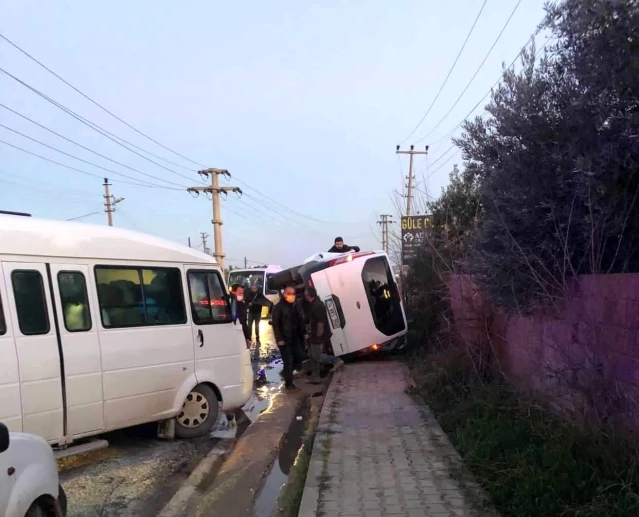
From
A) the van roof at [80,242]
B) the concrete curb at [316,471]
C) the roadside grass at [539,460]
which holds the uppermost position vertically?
the van roof at [80,242]

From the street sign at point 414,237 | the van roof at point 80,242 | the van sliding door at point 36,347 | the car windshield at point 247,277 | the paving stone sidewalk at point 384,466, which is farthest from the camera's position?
the car windshield at point 247,277

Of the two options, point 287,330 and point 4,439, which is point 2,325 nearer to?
point 4,439

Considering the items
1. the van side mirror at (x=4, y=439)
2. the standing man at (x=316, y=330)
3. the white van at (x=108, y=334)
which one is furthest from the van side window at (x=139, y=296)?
the standing man at (x=316, y=330)

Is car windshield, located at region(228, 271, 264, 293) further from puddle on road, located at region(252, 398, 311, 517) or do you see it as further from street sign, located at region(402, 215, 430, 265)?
puddle on road, located at region(252, 398, 311, 517)

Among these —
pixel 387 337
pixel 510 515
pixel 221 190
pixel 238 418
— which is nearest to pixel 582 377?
pixel 510 515

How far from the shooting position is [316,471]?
18.7 feet

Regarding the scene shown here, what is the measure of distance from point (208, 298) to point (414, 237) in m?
7.75

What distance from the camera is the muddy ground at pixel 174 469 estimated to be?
5286 mm

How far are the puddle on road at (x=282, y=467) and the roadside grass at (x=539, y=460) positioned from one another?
1.78m

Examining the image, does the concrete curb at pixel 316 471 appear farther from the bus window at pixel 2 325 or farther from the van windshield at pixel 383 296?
the van windshield at pixel 383 296

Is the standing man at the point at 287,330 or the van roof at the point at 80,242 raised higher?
the van roof at the point at 80,242

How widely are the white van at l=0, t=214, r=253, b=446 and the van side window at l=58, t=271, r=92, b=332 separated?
0.03 feet

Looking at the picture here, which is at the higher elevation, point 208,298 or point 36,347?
point 208,298

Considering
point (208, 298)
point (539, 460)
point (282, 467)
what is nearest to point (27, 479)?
point (282, 467)
